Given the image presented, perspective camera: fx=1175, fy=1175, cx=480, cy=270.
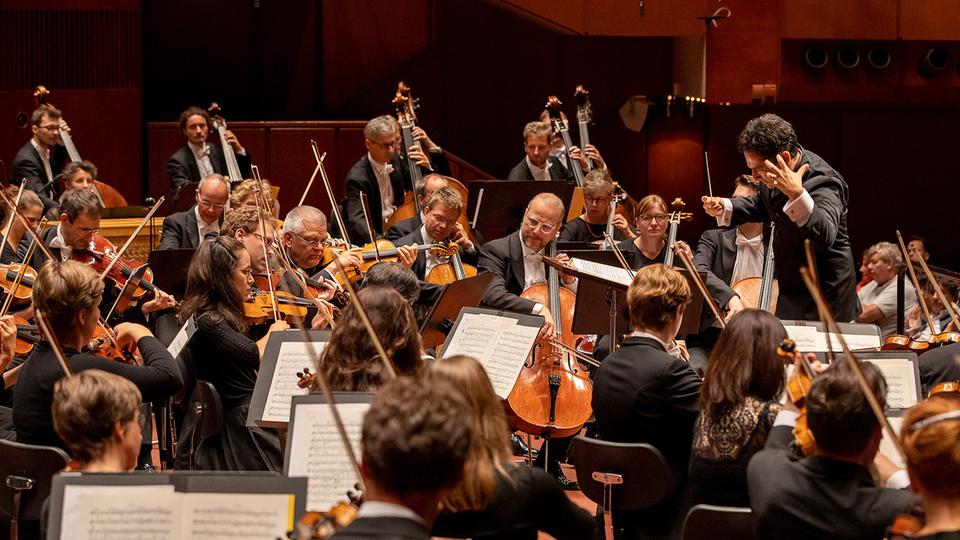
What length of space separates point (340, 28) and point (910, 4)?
16.6 feet

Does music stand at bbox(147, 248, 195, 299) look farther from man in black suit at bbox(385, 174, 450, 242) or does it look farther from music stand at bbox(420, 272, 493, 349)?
man in black suit at bbox(385, 174, 450, 242)

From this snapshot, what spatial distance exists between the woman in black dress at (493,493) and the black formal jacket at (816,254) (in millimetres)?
2501

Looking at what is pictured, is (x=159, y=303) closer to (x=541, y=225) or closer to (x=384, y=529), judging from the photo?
(x=541, y=225)

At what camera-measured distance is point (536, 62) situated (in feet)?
35.3

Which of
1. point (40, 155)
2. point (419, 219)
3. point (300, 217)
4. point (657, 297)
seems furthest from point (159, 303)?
point (40, 155)

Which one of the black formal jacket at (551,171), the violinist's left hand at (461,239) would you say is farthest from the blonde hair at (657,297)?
the black formal jacket at (551,171)

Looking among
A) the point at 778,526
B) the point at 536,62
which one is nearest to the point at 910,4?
the point at 536,62

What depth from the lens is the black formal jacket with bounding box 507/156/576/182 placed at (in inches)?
311

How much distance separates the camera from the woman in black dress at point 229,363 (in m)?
3.99

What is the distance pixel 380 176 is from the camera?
7.61 meters

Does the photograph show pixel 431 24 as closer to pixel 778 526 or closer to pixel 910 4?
pixel 910 4

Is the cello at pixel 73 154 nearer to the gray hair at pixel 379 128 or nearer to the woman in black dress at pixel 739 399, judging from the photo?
the gray hair at pixel 379 128

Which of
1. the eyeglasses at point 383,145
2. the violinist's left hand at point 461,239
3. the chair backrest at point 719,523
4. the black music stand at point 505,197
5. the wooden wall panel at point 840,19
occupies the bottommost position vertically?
the chair backrest at point 719,523

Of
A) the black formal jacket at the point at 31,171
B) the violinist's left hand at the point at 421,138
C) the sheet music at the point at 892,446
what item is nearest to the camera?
the sheet music at the point at 892,446
